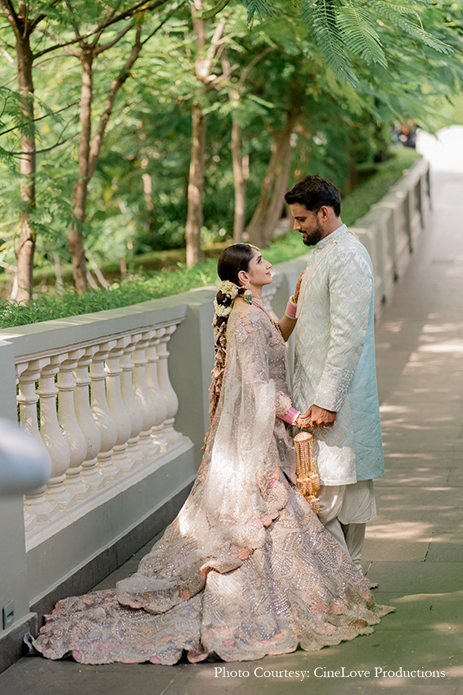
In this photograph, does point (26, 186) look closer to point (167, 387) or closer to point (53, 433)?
point (167, 387)

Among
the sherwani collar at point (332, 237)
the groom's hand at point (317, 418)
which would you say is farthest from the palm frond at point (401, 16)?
the groom's hand at point (317, 418)

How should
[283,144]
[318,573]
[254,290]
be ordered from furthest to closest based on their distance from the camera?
1. [283,144]
2. [254,290]
3. [318,573]

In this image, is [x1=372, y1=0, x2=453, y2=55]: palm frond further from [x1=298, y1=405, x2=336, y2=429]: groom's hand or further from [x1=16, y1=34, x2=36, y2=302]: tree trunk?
[x1=16, y1=34, x2=36, y2=302]: tree trunk

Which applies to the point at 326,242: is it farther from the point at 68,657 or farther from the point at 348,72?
the point at 68,657

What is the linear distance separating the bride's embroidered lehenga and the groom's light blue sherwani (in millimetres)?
177

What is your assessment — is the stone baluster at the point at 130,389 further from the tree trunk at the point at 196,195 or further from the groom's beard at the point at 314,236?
the tree trunk at the point at 196,195

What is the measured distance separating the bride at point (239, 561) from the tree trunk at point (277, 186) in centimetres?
961

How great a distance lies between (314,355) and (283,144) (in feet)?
31.9

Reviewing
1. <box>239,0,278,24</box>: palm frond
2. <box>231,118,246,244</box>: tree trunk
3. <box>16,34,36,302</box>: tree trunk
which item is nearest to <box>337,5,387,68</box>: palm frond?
<box>239,0,278,24</box>: palm frond

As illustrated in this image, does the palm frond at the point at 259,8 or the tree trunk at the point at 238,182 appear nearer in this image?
the palm frond at the point at 259,8

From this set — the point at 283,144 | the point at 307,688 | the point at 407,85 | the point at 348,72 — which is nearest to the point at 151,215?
the point at 283,144

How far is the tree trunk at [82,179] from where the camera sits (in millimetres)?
7137

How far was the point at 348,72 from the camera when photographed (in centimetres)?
407

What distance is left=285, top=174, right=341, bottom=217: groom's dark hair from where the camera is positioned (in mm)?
3953
